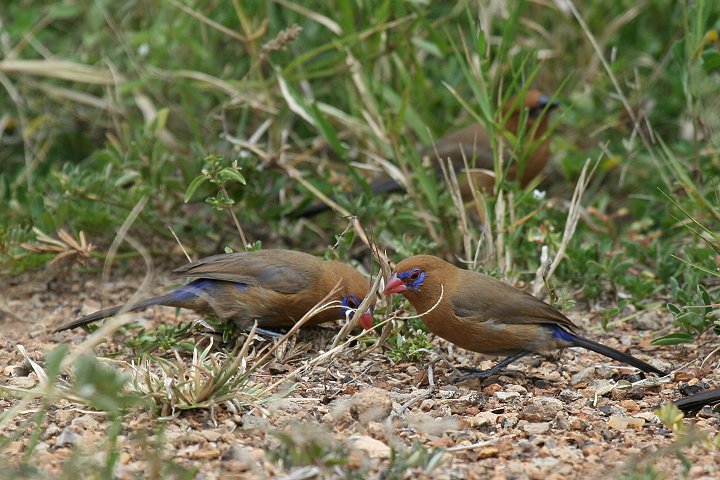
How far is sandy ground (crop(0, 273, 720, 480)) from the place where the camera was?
10.2 feet

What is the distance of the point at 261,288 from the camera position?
190 inches

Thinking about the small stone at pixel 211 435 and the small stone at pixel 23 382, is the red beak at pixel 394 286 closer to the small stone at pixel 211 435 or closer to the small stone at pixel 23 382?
the small stone at pixel 211 435

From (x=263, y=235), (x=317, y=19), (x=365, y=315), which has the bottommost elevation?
(x=263, y=235)

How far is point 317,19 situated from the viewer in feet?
20.9

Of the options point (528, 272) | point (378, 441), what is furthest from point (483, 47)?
point (378, 441)

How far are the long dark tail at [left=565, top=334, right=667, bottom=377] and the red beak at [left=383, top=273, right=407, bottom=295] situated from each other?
76cm

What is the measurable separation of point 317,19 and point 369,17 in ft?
1.12

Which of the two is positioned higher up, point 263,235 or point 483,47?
point 483,47

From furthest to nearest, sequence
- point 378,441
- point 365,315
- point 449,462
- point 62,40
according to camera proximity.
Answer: point 62,40
point 365,315
point 378,441
point 449,462

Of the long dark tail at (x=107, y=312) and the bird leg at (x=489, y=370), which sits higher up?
the long dark tail at (x=107, y=312)

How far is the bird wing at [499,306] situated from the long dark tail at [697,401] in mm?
744

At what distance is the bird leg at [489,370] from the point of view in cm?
439

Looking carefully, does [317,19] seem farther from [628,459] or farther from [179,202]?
[628,459]

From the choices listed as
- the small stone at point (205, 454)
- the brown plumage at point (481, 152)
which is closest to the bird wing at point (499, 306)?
the small stone at point (205, 454)
